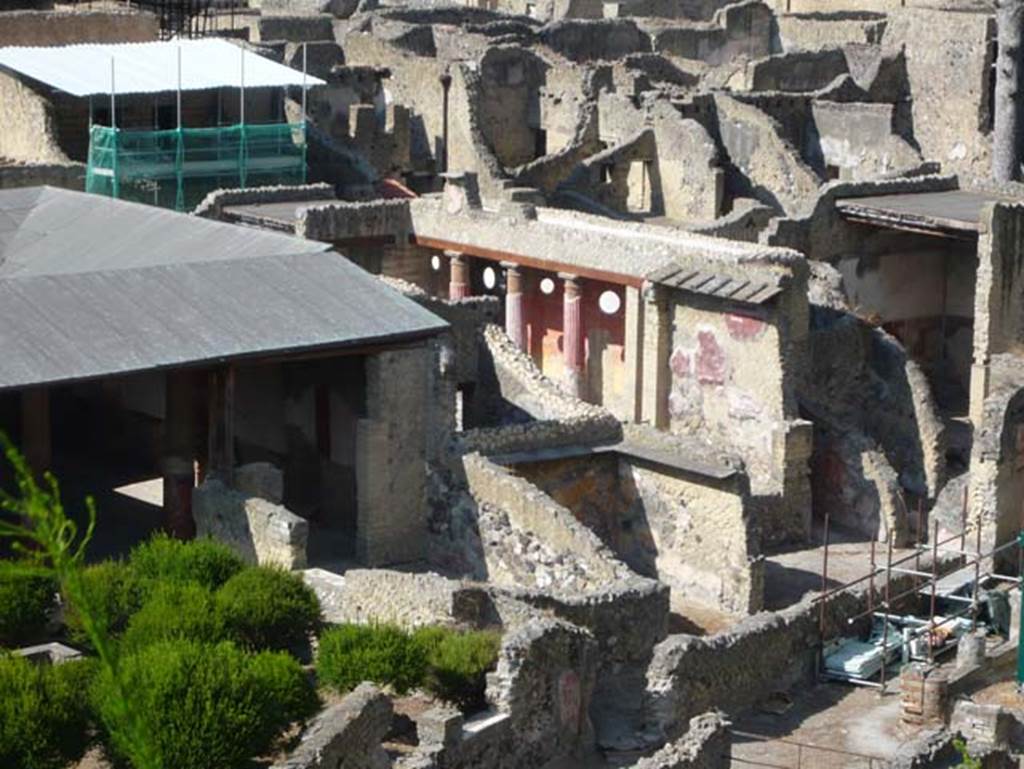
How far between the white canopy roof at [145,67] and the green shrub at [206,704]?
2126 centimetres

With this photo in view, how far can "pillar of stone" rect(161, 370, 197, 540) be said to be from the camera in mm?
30328

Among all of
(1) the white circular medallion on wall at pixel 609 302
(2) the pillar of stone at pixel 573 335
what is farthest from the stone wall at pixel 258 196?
(1) the white circular medallion on wall at pixel 609 302

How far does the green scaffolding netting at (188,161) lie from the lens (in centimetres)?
4041

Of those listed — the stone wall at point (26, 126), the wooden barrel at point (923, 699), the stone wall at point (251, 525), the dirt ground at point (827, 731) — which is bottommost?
the dirt ground at point (827, 731)

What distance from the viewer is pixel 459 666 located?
23.5 metres

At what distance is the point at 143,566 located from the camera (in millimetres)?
25062

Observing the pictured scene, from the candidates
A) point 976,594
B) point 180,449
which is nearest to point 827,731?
point 976,594

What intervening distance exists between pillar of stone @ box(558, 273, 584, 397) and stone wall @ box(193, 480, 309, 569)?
30.5ft

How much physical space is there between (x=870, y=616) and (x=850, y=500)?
4983 millimetres

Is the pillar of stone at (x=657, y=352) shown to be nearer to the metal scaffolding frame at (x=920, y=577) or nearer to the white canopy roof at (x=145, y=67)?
the metal scaffolding frame at (x=920, y=577)

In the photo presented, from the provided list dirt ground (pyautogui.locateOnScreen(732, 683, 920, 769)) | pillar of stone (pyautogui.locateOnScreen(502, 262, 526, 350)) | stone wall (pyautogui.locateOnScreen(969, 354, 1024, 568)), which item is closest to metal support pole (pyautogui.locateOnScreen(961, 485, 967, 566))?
stone wall (pyautogui.locateOnScreen(969, 354, 1024, 568))

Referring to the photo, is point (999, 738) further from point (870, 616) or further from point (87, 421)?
point (87, 421)

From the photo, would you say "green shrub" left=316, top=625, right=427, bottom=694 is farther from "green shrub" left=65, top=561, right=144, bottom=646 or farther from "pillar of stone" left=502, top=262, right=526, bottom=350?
"pillar of stone" left=502, top=262, right=526, bottom=350

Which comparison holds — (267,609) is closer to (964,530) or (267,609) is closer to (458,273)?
(964,530)
